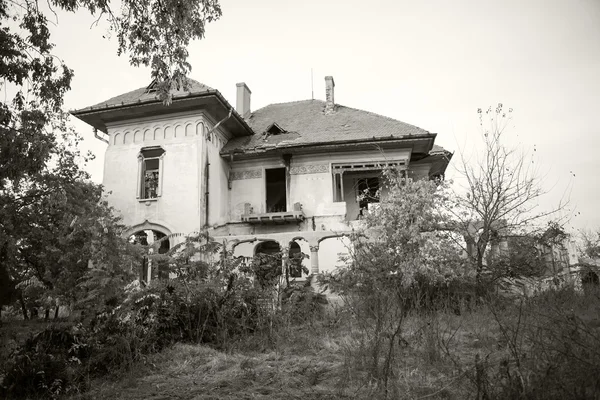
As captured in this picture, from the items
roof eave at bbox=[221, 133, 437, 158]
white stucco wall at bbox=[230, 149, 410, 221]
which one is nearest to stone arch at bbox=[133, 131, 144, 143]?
roof eave at bbox=[221, 133, 437, 158]

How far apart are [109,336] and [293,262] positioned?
5110 millimetres

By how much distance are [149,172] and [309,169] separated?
21.9 ft

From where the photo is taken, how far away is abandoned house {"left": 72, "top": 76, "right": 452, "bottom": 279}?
17.0m

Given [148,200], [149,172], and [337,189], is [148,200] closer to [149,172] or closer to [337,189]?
[149,172]

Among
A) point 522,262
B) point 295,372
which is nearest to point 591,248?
point 522,262

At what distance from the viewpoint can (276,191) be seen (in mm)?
21391

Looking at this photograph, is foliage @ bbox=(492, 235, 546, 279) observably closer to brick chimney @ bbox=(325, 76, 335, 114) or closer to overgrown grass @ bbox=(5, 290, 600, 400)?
overgrown grass @ bbox=(5, 290, 600, 400)

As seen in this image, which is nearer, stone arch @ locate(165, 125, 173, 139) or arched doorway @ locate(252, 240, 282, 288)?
arched doorway @ locate(252, 240, 282, 288)

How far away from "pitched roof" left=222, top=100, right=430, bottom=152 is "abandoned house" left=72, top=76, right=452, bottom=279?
0.22ft

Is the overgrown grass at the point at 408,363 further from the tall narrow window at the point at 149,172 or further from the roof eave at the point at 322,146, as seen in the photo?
the tall narrow window at the point at 149,172

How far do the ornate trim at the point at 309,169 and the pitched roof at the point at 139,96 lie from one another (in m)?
4.80

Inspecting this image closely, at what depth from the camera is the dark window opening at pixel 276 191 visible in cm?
2041

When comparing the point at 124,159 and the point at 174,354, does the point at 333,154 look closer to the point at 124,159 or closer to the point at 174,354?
the point at 124,159

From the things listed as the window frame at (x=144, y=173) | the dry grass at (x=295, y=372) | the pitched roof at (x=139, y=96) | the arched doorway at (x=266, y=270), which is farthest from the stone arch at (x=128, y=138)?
the dry grass at (x=295, y=372)
